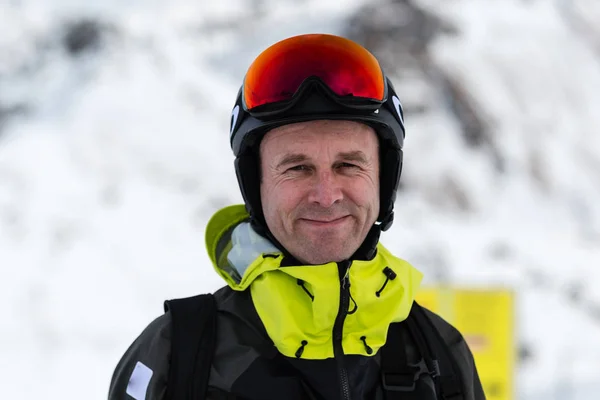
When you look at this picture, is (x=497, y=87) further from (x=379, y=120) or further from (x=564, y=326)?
(x=379, y=120)

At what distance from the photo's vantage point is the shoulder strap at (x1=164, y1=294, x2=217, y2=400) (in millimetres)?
1632

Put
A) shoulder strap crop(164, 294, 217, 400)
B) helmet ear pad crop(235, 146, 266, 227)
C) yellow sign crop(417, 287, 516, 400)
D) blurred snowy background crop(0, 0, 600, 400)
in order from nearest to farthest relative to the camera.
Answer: shoulder strap crop(164, 294, 217, 400) < helmet ear pad crop(235, 146, 266, 227) < yellow sign crop(417, 287, 516, 400) < blurred snowy background crop(0, 0, 600, 400)

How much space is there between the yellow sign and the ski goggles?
10.6ft

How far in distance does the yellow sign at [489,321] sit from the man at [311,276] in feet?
10.1

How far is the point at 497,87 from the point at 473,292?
606 centimetres

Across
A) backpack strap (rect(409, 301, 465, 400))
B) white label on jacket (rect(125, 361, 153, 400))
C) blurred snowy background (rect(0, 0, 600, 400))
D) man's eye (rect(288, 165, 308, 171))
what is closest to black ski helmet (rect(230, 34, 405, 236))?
man's eye (rect(288, 165, 308, 171))

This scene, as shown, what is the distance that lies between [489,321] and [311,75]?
356 centimetres

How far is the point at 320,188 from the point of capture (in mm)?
1728

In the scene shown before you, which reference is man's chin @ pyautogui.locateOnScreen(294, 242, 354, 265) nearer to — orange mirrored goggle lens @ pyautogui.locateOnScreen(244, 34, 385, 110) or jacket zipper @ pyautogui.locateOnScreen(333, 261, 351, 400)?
jacket zipper @ pyautogui.locateOnScreen(333, 261, 351, 400)

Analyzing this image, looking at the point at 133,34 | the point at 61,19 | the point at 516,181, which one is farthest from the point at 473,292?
the point at 61,19

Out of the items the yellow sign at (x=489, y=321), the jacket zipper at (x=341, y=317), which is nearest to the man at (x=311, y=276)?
the jacket zipper at (x=341, y=317)

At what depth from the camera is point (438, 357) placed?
185 centimetres

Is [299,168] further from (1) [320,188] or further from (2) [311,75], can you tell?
(2) [311,75]

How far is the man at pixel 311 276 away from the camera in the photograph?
1.69 metres
